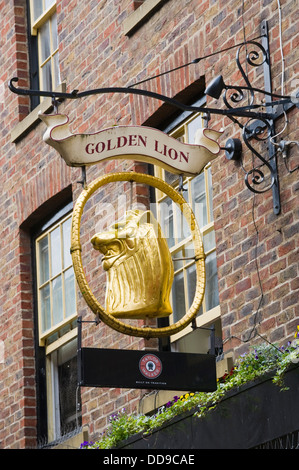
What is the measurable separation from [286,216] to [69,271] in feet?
11.6

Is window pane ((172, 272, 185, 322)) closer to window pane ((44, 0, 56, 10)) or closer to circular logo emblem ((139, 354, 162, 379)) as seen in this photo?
circular logo emblem ((139, 354, 162, 379))

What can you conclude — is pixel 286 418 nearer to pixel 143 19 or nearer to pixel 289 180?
pixel 289 180

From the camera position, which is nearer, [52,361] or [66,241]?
[66,241]

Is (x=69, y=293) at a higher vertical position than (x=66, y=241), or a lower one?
lower

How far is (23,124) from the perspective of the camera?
513 inches

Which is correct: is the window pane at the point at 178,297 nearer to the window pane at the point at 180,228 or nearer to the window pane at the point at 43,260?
the window pane at the point at 180,228

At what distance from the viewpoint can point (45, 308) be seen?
41.1ft

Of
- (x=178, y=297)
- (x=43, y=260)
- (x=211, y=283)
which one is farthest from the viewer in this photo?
(x=43, y=260)

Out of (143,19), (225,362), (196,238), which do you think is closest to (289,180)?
(196,238)

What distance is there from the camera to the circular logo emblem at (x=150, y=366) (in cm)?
834

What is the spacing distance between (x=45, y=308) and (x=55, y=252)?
573 mm

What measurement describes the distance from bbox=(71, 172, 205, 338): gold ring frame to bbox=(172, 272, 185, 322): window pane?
1.71 m

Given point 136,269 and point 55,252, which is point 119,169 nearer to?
point 55,252

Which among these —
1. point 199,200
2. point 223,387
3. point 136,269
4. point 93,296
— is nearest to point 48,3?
point 199,200
